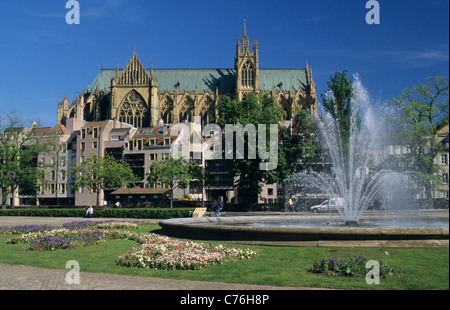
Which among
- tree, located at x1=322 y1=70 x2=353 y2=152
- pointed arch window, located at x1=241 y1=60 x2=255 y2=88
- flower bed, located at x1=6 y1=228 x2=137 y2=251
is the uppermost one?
pointed arch window, located at x1=241 y1=60 x2=255 y2=88

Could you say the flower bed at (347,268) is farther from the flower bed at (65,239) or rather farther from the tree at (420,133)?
the tree at (420,133)

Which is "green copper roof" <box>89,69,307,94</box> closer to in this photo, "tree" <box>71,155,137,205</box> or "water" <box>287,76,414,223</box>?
"tree" <box>71,155,137,205</box>

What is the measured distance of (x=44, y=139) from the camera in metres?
76.4

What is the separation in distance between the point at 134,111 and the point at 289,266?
8881 centimetres

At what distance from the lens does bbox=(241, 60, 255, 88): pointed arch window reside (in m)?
99.2

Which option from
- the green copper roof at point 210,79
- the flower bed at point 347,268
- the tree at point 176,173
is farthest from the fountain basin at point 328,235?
the green copper roof at point 210,79

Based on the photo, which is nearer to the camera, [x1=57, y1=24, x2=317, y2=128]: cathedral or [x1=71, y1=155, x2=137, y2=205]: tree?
[x1=71, y1=155, x2=137, y2=205]: tree

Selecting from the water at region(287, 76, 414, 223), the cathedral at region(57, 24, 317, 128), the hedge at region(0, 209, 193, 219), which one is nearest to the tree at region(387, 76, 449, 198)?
the water at region(287, 76, 414, 223)

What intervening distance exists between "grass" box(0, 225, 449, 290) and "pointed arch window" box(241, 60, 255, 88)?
283 ft

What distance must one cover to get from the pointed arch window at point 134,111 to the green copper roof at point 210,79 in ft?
35.9

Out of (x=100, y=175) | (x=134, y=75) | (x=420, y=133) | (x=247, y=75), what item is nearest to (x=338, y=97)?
(x=420, y=133)

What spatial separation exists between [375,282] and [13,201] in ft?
267
